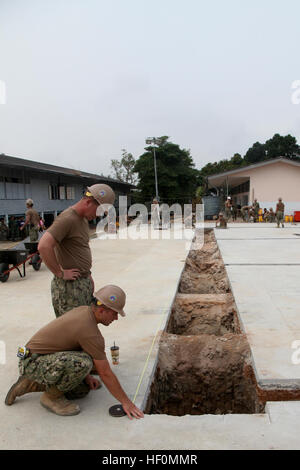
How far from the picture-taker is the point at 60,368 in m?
2.93

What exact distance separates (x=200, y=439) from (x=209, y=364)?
1627mm

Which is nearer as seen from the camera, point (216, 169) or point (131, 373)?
point (131, 373)

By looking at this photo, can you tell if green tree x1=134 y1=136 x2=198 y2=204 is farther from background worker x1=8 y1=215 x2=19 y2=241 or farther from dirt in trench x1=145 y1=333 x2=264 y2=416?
dirt in trench x1=145 y1=333 x2=264 y2=416

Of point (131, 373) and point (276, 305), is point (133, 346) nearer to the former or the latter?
point (131, 373)

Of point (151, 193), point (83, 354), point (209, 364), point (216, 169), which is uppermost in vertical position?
point (216, 169)

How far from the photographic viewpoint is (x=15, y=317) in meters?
5.68

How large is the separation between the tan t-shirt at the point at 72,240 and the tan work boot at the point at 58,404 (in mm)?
1049

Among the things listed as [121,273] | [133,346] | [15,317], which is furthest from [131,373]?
[121,273]

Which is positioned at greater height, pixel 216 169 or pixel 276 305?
pixel 216 169

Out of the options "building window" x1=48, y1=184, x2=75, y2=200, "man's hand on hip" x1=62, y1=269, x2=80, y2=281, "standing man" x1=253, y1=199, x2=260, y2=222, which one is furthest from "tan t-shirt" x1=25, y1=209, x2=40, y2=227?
"standing man" x1=253, y1=199, x2=260, y2=222

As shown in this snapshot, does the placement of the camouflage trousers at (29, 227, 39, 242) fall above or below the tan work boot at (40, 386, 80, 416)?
above

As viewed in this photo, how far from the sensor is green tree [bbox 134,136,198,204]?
128 ft

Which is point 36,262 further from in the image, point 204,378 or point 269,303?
point 204,378

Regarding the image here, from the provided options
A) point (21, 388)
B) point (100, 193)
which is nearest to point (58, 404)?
point (21, 388)
